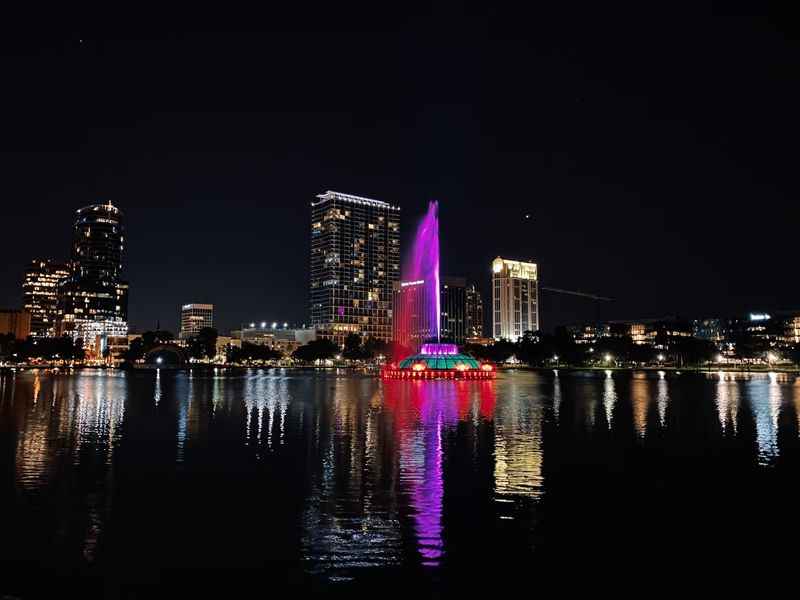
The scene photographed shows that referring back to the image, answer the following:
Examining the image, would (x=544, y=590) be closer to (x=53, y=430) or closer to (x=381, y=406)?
(x=53, y=430)

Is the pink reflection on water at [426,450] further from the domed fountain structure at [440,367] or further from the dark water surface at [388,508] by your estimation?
the domed fountain structure at [440,367]

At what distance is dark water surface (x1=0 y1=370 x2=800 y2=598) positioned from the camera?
11.3 metres

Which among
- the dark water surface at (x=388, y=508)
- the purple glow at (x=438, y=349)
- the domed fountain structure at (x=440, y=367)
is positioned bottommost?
the dark water surface at (x=388, y=508)

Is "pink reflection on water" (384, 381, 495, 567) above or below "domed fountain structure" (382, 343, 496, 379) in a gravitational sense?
below

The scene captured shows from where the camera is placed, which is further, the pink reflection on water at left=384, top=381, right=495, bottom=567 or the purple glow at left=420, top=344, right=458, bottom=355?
the purple glow at left=420, top=344, right=458, bottom=355

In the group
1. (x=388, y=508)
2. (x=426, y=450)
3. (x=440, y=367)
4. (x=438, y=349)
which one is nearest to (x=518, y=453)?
(x=426, y=450)

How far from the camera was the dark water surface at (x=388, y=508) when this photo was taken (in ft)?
37.1

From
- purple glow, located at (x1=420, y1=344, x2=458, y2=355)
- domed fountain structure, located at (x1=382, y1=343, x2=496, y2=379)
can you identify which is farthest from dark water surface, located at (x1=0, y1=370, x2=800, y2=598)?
purple glow, located at (x1=420, y1=344, x2=458, y2=355)

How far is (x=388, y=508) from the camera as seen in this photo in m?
15.5

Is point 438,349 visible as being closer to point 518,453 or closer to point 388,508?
point 518,453

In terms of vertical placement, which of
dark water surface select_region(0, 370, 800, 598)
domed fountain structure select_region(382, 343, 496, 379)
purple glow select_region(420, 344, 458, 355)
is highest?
purple glow select_region(420, 344, 458, 355)

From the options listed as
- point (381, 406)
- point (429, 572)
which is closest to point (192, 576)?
point (429, 572)

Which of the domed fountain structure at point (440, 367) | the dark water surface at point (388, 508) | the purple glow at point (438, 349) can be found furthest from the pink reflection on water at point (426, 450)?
the purple glow at point (438, 349)

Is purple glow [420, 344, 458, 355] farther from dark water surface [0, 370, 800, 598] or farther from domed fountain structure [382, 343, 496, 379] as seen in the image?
dark water surface [0, 370, 800, 598]
